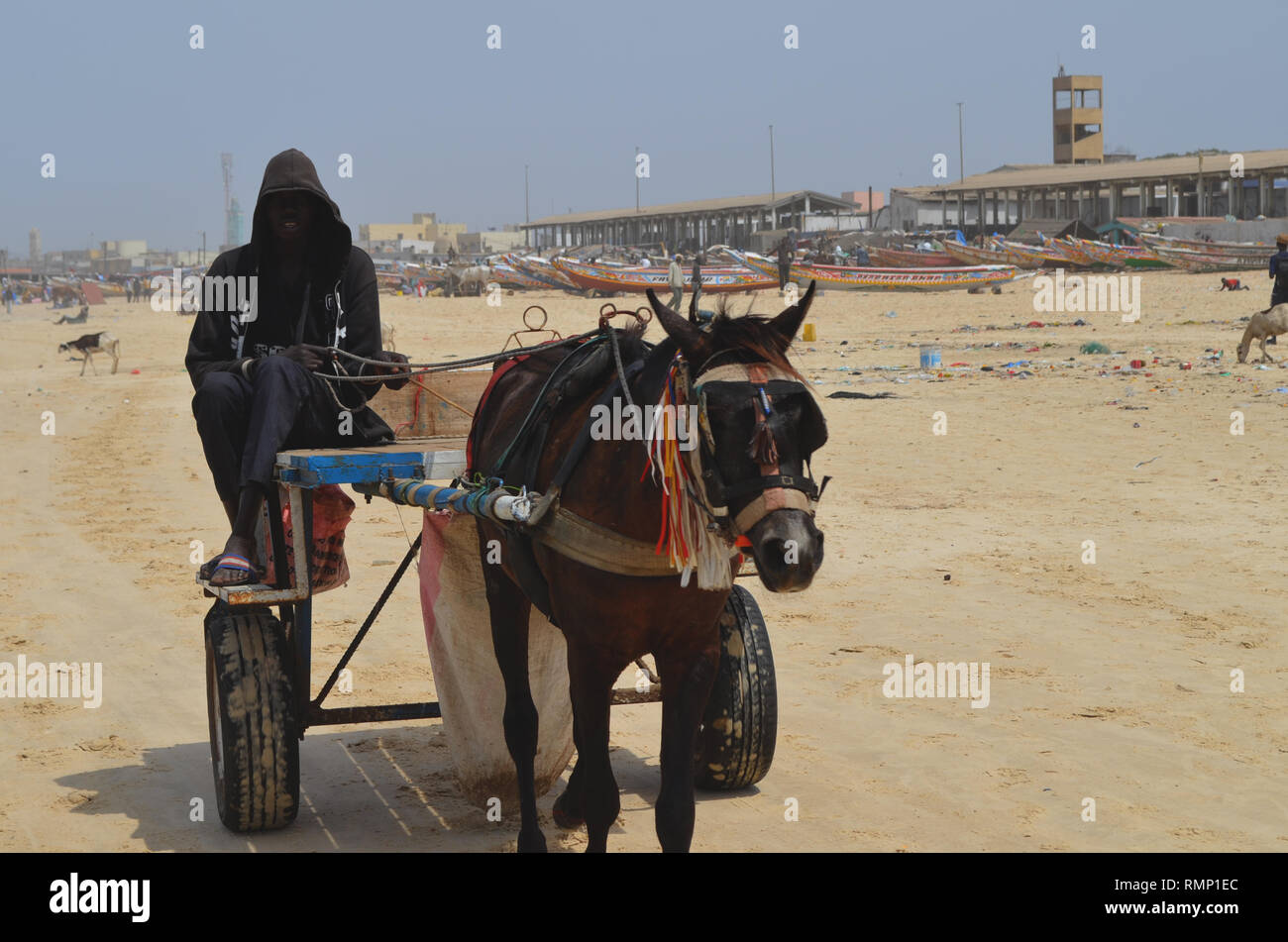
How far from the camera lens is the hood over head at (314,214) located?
5.66 metres

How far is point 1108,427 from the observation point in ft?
46.8

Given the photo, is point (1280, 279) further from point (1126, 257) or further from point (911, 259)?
point (911, 259)

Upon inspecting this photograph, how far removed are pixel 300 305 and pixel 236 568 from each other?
1408 mm

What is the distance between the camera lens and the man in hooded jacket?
5.18 metres


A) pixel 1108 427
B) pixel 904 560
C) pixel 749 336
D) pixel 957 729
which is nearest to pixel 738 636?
pixel 957 729

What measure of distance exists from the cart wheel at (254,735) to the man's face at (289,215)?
1768 mm

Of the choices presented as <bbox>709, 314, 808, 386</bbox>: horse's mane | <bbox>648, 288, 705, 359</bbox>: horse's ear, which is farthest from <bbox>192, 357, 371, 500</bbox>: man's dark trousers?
<bbox>709, 314, 808, 386</bbox>: horse's mane

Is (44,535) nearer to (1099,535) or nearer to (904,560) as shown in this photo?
(904,560)

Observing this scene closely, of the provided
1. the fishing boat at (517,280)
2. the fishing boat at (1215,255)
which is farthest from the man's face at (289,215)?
the fishing boat at (517,280)

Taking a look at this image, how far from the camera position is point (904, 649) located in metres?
7.40

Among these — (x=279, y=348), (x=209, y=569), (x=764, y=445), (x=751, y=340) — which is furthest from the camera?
(x=279, y=348)

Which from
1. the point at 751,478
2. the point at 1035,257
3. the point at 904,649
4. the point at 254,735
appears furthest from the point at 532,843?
the point at 1035,257
